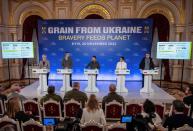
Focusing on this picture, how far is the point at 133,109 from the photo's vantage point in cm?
449

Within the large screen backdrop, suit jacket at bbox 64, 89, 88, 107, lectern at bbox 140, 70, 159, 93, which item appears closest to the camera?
suit jacket at bbox 64, 89, 88, 107

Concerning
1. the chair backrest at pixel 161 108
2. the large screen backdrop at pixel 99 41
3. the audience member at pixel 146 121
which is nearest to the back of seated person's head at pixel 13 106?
the audience member at pixel 146 121

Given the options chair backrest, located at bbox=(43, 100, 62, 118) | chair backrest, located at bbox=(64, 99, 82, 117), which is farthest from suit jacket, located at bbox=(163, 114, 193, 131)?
chair backrest, located at bbox=(43, 100, 62, 118)

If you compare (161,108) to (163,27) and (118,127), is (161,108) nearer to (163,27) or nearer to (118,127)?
(118,127)

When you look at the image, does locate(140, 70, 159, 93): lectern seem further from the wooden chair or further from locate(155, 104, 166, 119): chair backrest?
the wooden chair

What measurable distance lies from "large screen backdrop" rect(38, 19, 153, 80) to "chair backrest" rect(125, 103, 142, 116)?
572cm

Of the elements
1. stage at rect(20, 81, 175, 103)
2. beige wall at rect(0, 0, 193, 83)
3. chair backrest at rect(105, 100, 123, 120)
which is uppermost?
beige wall at rect(0, 0, 193, 83)

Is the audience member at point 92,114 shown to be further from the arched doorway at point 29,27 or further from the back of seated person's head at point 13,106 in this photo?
the arched doorway at point 29,27

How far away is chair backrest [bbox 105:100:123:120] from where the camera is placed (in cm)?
447

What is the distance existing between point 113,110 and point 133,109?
434 millimetres

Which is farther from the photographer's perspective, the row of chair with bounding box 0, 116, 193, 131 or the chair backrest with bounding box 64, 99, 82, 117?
the chair backrest with bounding box 64, 99, 82, 117

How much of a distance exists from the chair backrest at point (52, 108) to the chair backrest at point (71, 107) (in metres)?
0.19

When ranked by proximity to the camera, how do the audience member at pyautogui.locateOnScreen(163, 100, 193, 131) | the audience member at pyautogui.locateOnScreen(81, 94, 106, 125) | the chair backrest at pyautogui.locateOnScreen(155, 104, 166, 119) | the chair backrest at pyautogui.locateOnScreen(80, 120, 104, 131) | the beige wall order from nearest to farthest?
the audience member at pyautogui.locateOnScreen(163, 100, 193, 131) < the chair backrest at pyautogui.locateOnScreen(80, 120, 104, 131) < the audience member at pyautogui.locateOnScreen(81, 94, 106, 125) < the chair backrest at pyautogui.locateOnScreen(155, 104, 166, 119) < the beige wall

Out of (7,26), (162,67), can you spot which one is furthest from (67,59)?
(162,67)
